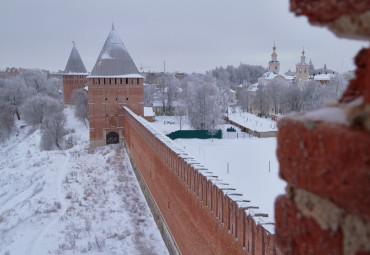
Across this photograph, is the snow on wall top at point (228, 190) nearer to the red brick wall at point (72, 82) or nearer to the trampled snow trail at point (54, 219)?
the trampled snow trail at point (54, 219)

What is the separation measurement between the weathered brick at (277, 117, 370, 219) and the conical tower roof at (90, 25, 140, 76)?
66.5 feet

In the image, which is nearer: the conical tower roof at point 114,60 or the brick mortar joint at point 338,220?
the brick mortar joint at point 338,220

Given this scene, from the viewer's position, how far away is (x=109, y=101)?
67.9 ft

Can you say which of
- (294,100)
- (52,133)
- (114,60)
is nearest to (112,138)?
(114,60)

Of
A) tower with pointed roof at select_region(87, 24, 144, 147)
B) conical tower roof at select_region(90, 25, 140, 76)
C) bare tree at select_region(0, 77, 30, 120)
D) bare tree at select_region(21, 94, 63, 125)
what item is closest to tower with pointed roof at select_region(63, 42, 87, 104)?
bare tree at select_region(0, 77, 30, 120)

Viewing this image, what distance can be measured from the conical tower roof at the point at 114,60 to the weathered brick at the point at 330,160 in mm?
20259

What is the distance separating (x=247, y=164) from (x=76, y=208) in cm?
875

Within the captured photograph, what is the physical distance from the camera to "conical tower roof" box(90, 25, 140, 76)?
67.4 feet

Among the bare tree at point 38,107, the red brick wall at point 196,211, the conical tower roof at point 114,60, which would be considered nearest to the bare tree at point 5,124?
the bare tree at point 38,107

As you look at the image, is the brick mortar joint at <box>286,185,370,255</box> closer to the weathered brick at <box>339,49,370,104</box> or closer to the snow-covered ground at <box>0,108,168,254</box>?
the weathered brick at <box>339,49,370,104</box>

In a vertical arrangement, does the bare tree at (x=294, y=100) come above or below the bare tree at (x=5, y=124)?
above

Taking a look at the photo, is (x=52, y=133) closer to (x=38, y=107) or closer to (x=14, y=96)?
(x=38, y=107)

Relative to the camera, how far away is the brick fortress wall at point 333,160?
2.43ft

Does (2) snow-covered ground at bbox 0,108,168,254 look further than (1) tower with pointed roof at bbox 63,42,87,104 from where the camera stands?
No
